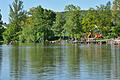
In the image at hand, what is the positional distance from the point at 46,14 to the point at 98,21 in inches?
1197

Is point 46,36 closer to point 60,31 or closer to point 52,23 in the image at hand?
point 60,31

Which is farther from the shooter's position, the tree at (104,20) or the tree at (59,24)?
the tree at (59,24)

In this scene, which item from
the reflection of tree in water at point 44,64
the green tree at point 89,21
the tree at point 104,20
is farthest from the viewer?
the green tree at point 89,21

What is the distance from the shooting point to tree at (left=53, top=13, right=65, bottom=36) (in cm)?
13738

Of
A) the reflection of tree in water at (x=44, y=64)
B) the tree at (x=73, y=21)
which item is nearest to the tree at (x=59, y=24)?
the tree at (x=73, y=21)

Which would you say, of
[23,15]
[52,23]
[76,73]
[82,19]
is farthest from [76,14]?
[76,73]

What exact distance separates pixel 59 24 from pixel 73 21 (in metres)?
14.3

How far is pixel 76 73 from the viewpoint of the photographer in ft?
82.5

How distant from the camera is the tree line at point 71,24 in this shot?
400 feet

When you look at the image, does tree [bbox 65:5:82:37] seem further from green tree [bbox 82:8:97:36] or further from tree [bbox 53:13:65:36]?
tree [bbox 53:13:65:36]

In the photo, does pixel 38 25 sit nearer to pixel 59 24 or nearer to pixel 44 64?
pixel 59 24

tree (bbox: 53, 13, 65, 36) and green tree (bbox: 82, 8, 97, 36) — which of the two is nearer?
green tree (bbox: 82, 8, 97, 36)

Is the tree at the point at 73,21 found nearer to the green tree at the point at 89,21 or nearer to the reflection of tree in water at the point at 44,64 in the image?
the green tree at the point at 89,21

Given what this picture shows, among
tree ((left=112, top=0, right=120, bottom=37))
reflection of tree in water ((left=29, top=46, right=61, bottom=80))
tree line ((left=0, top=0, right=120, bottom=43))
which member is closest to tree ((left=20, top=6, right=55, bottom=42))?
tree line ((left=0, top=0, right=120, bottom=43))
